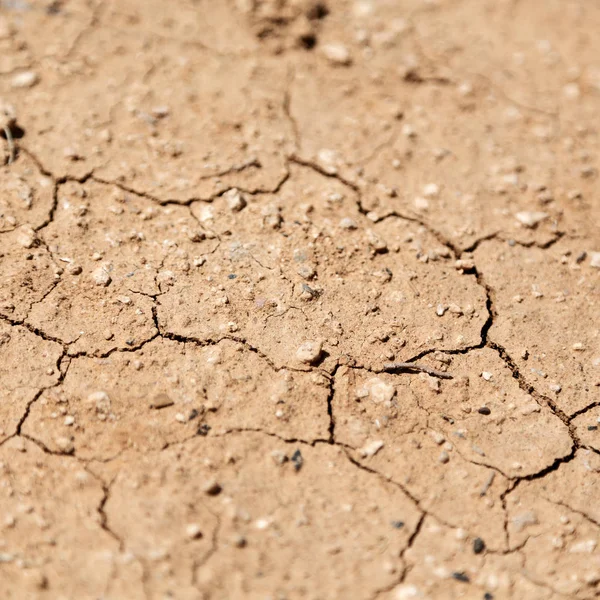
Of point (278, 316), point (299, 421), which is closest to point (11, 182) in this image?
point (278, 316)

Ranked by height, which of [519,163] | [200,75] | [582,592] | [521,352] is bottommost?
[582,592]

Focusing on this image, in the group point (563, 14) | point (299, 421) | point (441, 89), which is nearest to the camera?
point (299, 421)

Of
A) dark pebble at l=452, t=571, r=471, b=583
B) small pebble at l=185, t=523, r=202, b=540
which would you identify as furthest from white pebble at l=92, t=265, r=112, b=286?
dark pebble at l=452, t=571, r=471, b=583

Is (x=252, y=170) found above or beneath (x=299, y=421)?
above

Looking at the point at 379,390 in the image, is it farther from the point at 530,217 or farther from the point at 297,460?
the point at 530,217

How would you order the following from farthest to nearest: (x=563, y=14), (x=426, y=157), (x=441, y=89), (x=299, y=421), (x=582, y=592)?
(x=563, y=14) → (x=441, y=89) → (x=426, y=157) → (x=299, y=421) → (x=582, y=592)

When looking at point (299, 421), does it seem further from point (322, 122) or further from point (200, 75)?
point (200, 75)

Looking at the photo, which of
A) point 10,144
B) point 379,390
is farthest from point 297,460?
point 10,144

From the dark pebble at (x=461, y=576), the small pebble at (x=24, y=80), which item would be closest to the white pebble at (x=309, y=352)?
the dark pebble at (x=461, y=576)
